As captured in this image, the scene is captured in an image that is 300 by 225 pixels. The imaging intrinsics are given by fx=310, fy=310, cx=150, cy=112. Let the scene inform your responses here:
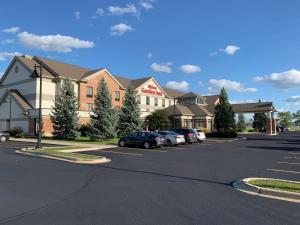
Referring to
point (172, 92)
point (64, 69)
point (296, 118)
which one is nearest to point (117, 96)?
point (64, 69)

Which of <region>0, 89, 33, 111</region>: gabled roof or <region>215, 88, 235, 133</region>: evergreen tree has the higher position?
<region>0, 89, 33, 111</region>: gabled roof

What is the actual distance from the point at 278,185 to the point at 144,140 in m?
16.7

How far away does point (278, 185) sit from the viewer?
31.1 feet

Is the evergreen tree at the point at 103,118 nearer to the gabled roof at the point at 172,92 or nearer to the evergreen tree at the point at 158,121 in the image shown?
the evergreen tree at the point at 158,121

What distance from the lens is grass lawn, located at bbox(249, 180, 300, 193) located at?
908 cm

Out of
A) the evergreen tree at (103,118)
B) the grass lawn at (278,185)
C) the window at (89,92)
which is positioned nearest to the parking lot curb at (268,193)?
the grass lawn at (278,185)

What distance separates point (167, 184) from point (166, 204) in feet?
8.78

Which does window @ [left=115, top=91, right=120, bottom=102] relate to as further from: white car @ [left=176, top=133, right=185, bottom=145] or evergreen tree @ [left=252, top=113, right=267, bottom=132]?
evergreen tree @ [left=252, top=113, right=267, bottom=132]

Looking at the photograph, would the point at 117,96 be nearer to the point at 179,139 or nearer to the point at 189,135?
the point at 189,135

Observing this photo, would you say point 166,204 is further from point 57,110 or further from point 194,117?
point 194,117

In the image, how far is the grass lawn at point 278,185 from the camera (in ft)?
29.8

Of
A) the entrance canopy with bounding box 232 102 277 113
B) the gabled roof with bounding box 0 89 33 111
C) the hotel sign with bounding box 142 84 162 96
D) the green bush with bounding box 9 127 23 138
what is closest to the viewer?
the green bush with bounding box 9 127 23 138

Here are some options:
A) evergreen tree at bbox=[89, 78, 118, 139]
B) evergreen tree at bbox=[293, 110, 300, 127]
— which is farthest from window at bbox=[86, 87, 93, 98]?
evergreen tree at bbox=[293, 110, 300, 127]

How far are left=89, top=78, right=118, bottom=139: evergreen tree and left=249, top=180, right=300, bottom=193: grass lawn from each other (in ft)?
82.9
